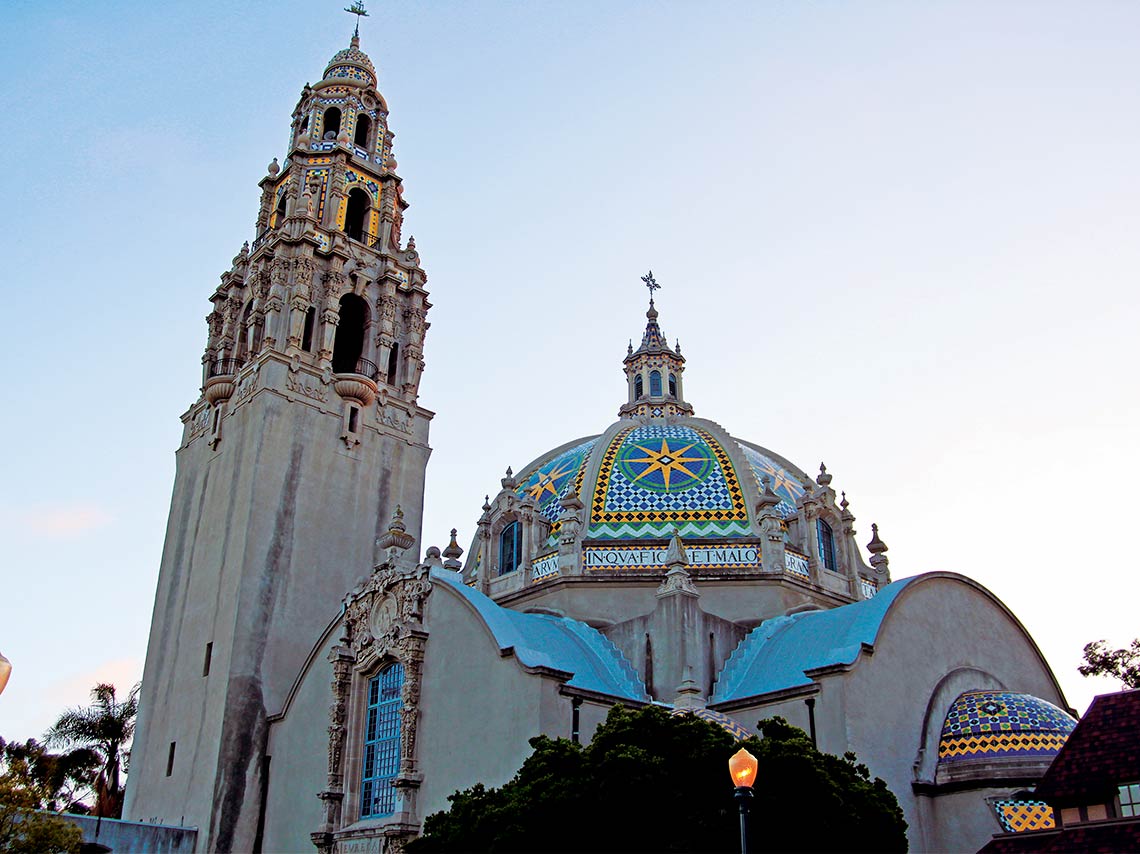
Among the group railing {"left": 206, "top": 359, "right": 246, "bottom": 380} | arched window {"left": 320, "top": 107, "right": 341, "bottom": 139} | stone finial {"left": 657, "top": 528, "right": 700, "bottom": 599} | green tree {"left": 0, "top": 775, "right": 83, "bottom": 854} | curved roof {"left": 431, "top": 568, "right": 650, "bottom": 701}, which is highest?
arched window {"left": 320, "top": 107, "right": 341, "bottom": 139}

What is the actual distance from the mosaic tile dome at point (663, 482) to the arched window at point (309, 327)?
7.23m

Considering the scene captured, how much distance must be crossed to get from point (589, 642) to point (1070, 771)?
1097cm

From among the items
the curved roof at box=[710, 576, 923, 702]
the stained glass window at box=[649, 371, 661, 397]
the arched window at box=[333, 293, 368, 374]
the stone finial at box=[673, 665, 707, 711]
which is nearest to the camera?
the stone finial at box=[673, 665, 707, 711]

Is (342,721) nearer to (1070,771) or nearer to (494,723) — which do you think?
(494,723)

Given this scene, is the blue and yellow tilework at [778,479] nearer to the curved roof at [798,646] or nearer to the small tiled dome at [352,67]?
the curved roof at [798,646]

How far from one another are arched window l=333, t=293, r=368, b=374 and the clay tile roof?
A: 22638mm

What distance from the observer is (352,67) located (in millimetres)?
36969

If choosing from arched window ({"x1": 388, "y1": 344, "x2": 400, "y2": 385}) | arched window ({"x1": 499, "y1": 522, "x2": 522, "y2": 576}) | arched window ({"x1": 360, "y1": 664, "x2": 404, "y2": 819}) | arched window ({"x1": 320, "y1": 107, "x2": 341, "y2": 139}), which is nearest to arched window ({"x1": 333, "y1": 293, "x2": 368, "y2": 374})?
arched window ({"x1": 388, "y1": 344, "x2": 400, "y2": 385})

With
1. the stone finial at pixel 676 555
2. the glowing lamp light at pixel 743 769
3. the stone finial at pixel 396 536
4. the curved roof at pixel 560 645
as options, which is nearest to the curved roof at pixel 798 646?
the curved roof at pixel 560 645

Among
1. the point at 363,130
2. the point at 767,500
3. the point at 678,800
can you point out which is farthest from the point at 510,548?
the point at 363,130

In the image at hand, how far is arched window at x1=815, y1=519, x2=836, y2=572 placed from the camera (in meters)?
27.2

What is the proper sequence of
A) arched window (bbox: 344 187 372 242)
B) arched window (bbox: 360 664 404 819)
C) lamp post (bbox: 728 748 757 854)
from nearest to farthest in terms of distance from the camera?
lamp post (bbox: 728 748 757 854)
arched window (bbox: 360 664 404 819)
arched window (bbox: 344 187 372 242)

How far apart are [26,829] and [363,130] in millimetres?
24559

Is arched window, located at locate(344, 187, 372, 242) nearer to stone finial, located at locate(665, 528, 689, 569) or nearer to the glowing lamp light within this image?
stone finial, located at locate(665, 528, 689, 569)
